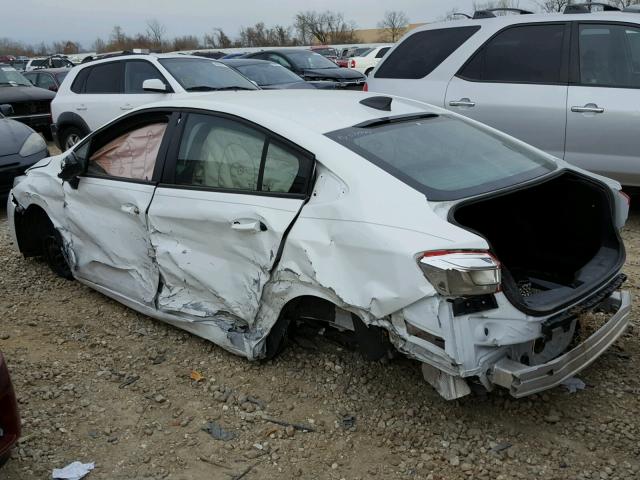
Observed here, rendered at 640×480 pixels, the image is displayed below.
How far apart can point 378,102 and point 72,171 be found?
2210 mm

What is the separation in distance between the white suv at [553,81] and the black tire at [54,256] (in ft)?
12.3

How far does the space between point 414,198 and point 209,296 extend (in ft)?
4.75

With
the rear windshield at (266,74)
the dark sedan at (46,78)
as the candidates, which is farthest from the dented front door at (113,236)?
the dark sedan at (46,78)

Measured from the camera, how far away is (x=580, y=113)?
18.3ft

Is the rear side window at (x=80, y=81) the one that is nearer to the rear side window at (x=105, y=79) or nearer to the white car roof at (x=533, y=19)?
the rear side window at (x=105, y=79)

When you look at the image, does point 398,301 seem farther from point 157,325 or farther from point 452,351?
point 157,325

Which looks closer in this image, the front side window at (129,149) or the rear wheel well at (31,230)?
the front side window at (129,149)

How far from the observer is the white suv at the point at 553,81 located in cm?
551

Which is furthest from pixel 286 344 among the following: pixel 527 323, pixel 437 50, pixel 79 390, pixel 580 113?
pixel 437 50

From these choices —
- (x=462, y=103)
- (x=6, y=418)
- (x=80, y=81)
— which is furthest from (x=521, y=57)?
(x=80, y=81)

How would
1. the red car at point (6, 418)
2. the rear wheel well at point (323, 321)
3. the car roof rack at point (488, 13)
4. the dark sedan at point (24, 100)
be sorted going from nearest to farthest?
the red car at point (6, 418) → the rear wheel well at point (323, 321) → the car roof rack at point (488, 13) → the dark sedan at point (24, 100)

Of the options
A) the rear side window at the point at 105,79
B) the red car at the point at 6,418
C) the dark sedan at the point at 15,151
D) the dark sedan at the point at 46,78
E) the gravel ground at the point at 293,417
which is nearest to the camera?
the red car at the point at 6,418

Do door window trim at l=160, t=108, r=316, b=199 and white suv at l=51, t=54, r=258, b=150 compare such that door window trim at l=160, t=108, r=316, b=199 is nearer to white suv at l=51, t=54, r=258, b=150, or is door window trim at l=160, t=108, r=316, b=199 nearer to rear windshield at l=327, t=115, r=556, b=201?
rear windshield at l=327, t=115, r=556, b=201

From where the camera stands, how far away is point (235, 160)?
3.53 meters
